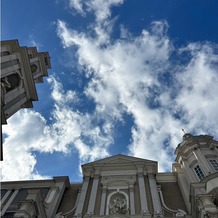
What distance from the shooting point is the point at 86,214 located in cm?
2545

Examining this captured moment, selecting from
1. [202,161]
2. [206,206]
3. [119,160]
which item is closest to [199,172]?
[202,161]

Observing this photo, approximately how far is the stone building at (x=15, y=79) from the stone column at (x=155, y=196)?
58.6 ft

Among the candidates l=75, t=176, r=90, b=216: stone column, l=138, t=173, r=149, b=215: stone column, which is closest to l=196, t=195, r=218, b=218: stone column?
l=138, t=173, r=149, b=215: stone column

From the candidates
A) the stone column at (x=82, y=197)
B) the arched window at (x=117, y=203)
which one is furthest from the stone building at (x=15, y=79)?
the arched window at (x=117, y=203)

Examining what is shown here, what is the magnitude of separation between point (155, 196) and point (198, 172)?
6.10m

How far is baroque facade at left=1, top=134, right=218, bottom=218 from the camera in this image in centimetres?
2439

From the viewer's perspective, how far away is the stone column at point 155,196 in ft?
83.3

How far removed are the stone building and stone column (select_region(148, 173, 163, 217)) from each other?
17.8 m

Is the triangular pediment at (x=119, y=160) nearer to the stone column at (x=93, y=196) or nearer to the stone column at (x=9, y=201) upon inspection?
the stone column at (x=93, y=196)

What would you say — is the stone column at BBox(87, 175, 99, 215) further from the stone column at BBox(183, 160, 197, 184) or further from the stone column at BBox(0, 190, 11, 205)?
the stone column at BBox(183, 160, 197, 184)

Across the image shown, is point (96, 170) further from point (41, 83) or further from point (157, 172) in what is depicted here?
point (41, 83)

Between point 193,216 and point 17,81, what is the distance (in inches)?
1025

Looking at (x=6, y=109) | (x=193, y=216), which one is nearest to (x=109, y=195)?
(x=193, y=216)

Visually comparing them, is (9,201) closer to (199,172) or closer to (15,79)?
(15,79)
